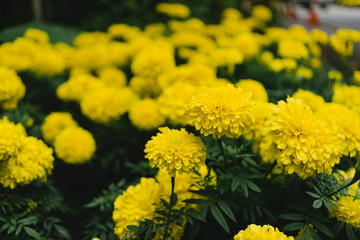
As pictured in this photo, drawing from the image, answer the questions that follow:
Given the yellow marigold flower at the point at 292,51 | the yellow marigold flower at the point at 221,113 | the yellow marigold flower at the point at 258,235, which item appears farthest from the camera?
the yellow marigold flower at the point at 292,51

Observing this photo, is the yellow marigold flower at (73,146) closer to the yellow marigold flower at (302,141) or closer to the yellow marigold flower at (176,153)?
the yellow marigold flower at (176,153)

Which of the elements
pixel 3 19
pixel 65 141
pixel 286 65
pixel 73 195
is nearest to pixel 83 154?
pixel 65 141

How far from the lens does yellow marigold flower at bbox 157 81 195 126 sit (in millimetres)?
1602

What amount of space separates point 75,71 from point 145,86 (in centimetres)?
59

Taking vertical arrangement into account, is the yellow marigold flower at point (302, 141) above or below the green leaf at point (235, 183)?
above

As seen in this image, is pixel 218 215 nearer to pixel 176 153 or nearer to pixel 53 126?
pixel 176 153

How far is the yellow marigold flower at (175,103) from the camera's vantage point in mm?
1602

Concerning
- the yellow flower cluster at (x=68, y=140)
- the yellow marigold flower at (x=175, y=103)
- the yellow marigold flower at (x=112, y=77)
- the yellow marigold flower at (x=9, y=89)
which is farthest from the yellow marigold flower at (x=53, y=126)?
the yellow marigold flower at (x=175, y=103)

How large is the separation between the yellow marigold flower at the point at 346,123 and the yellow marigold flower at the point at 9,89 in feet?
5.36

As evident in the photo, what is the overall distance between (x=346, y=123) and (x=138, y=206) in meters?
1.02

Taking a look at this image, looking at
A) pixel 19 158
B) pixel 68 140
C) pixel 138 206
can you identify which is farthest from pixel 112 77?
pixel 138 206

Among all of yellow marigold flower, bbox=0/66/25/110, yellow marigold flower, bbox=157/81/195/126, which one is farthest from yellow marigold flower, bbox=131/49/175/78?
yellow marigold flower, bbox=0/66/25/110

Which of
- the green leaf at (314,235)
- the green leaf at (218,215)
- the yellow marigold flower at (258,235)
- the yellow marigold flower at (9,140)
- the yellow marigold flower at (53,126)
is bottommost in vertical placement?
the yellow marigold flower at (53,126)

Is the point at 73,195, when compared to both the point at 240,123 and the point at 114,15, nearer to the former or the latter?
the point at 240,123
